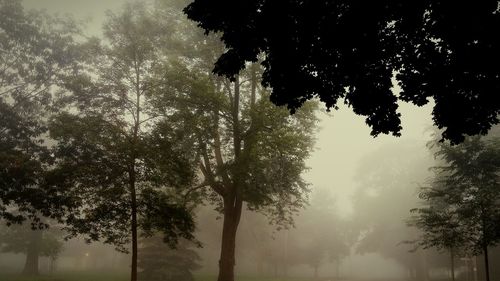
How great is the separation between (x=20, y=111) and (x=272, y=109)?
664 inches

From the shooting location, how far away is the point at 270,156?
20.8 metres

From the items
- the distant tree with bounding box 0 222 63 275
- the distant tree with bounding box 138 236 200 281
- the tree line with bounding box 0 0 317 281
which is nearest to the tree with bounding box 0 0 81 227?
the tree line with bounding box 0 0 317 281

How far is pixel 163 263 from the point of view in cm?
3244

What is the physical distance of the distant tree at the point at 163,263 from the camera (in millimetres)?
32062

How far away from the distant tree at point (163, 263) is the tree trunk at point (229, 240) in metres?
12.0

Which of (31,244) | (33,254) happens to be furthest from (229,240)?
(31,244)

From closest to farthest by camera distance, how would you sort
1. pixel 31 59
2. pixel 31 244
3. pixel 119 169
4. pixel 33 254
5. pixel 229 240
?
pixel 119 169, pixel 229 240, pixel 31 59, pixel 33 254, pixel 31 244

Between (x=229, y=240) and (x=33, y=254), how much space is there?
86.9ft

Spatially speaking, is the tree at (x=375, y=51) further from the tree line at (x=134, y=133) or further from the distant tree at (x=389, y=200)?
the distant tree at (x=389, y=200)

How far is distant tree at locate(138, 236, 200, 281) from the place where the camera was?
105 ft

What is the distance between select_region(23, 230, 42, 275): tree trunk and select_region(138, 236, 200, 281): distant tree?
11554 mm

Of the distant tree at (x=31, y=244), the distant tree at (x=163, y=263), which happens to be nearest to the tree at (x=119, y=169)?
the distant tree at (x=163, y=263)

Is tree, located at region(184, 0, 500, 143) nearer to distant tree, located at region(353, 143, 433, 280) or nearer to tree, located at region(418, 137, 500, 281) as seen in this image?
tree, located at region(418, 137, 500, 281)

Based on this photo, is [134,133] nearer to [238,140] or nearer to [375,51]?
[238,140]
